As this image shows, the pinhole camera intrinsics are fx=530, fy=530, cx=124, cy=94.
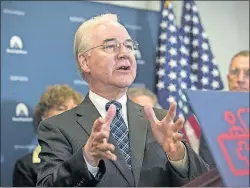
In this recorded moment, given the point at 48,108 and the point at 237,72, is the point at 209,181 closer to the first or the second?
the point at 48,108

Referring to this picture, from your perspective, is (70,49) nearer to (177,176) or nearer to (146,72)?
(146,72)

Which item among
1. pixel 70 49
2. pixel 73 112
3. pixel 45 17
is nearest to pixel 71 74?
pixel 70 49

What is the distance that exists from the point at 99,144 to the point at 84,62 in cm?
72

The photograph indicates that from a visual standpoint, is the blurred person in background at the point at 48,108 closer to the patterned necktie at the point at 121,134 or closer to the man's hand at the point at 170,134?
the patterned necktie at the point at 121,134

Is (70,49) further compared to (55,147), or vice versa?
(70,49)

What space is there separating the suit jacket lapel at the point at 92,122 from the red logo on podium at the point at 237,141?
30.8 inches

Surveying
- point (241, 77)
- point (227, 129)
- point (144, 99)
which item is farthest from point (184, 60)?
point (227, 129)

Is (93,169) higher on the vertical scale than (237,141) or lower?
lower

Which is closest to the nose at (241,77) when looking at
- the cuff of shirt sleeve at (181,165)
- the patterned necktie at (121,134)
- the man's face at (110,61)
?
the man's face at (110,61)

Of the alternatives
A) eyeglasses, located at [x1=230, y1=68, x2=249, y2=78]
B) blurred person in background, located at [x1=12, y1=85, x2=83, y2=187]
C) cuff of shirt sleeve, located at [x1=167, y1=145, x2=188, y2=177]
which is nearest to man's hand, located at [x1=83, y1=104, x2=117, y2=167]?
cuff of shirt sleeve, located at [x1=167, y1=145, x2=188, y2=177]

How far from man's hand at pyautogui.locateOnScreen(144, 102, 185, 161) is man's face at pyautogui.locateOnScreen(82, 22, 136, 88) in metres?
0.36

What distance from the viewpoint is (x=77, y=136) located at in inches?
73.6

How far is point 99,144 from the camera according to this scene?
150 cm

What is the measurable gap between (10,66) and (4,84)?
0.50ft
